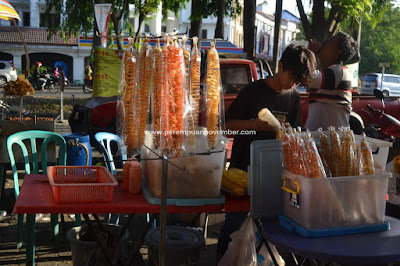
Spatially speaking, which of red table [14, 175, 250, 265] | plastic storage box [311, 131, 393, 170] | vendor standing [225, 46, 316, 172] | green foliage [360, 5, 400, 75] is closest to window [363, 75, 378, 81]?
green foliage [360, 5, 400, 75]

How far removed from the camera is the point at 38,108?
16.2 metres

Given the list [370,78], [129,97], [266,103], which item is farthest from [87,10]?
[370,78]

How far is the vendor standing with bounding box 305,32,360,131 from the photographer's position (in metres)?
4.09

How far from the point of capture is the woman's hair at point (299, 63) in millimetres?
3180

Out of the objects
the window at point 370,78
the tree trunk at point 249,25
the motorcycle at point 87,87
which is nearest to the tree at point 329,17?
the tree trunk at point 249,25

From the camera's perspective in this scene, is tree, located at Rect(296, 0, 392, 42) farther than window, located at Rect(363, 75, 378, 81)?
No

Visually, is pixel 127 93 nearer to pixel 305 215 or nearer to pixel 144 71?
pixel 144 71

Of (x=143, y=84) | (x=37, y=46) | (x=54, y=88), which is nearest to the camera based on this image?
(x=143, y=84)

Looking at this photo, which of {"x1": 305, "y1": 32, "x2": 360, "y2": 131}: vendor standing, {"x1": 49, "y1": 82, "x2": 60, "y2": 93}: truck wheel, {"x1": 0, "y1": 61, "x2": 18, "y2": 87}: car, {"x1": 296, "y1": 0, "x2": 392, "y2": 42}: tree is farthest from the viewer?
{"x1": 0, "y1": 61, "x2": 18, "y2": 87}: car

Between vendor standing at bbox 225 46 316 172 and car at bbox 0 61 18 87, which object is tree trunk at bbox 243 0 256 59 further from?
car at bbox 0 61 18 87

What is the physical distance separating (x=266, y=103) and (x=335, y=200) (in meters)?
1.24

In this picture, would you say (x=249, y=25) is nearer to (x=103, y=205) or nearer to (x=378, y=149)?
(x=378, y=149)

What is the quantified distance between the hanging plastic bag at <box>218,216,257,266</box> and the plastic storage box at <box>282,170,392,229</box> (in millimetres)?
545

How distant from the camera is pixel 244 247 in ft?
9.89
